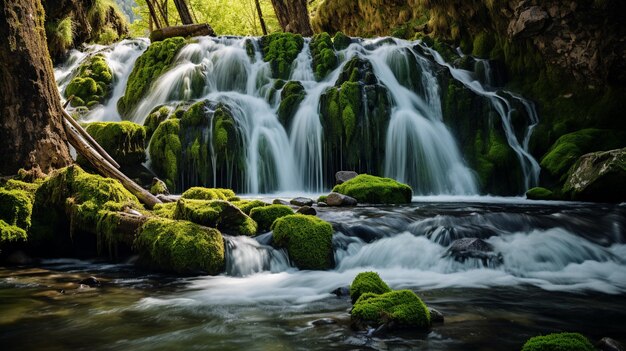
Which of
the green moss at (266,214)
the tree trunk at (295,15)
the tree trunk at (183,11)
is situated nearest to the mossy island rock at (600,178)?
→ the green moss at (266,214)

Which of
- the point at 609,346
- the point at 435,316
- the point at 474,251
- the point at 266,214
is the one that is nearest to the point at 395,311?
the point at 435,316

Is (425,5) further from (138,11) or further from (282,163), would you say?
(138,11)

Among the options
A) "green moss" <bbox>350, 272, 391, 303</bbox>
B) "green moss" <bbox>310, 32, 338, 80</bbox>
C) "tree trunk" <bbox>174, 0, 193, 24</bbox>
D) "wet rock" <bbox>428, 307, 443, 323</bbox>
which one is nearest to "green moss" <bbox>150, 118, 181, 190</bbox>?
"green moss" <bbox>310, 32, 338, 80</bbox>

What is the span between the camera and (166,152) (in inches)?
548

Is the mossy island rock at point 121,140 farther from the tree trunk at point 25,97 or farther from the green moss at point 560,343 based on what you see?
the green moss at point 560,343

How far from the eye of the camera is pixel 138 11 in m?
35.0

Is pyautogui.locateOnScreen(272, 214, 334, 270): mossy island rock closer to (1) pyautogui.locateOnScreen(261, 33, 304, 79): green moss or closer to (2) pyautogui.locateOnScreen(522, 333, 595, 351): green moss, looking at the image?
(2) pyautogui.locateOnScreen(522, 333, 595, 351): green moss

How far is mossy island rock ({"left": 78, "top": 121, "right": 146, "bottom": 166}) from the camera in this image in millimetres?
12867

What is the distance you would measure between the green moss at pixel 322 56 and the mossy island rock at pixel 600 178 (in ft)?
30.1

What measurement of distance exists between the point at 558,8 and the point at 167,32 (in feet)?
51.5

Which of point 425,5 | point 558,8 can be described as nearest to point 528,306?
point 558,8

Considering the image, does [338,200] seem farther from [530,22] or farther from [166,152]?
[530,22]

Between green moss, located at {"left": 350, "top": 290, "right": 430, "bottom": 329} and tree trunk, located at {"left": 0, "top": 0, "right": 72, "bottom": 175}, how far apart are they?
614cm

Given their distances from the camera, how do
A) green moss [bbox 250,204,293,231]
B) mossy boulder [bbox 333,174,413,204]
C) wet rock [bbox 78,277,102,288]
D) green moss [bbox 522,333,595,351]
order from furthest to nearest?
mossy boulder [bbox 333,174,413,204] < green moss [bbox 250,204,293,231] < wet rock [bbox 78,277,102,288] < green moss [bbox 522,333,595,351]
